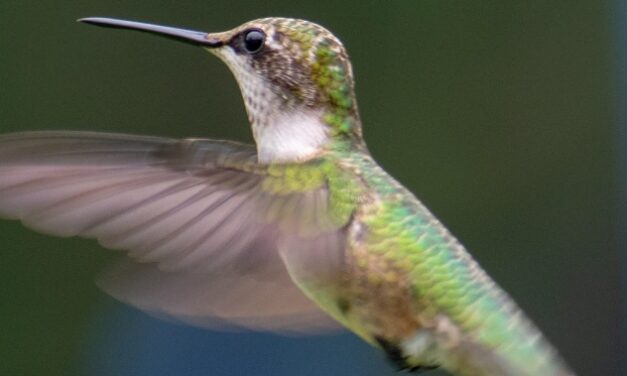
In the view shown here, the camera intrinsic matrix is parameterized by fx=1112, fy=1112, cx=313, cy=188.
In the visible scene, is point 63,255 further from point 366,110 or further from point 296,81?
point 296,81

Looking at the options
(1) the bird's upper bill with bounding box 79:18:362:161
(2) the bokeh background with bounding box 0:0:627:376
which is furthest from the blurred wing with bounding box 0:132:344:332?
(2) the bokeh background with bounding box 0:0:627:376

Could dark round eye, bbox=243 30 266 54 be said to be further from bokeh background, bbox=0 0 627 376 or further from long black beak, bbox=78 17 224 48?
bokeh background, bbox=0 0 627 376

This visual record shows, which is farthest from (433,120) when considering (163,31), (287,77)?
(163,31)

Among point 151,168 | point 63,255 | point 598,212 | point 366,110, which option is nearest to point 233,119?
point 366,110

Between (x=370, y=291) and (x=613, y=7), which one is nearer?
(x=370, y=291)

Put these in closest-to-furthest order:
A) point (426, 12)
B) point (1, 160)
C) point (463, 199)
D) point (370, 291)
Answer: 1. point (1, 160)
2. point (370, 291)
3. point (463, 199)
4. point (426, 12)

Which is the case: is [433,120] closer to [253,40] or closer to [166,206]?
[253,40]

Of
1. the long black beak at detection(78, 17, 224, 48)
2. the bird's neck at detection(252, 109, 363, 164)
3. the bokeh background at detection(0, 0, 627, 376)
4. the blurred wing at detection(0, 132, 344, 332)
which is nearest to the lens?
the blurred wing at detection(0, 132, 344, 332)
